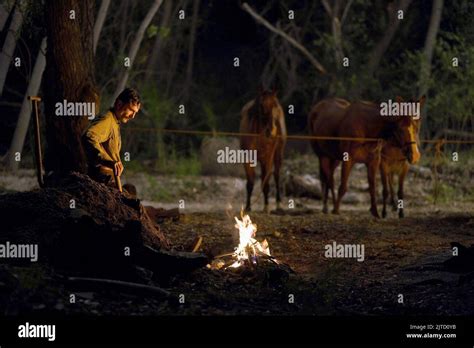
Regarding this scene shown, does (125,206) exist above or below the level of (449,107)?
below

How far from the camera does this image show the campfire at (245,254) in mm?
11383

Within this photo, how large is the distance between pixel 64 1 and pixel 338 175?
33.3 feet

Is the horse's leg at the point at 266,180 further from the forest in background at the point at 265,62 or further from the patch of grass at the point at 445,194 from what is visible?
the forest in background at the point at 265,62

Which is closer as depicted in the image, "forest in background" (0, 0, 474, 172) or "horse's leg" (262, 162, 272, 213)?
"horse's leg" (262, 162, 272, 213)

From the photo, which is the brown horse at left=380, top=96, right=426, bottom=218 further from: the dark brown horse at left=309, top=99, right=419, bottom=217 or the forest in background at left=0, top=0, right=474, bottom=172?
the forest in background at left=0, top=0, right=474, bottom=172

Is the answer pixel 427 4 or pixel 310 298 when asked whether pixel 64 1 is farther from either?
pixel 427 4

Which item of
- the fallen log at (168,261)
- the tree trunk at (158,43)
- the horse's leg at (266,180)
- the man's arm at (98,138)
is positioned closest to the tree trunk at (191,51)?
the tree trunk at (158,43)

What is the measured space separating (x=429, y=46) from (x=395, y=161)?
6.91 metres

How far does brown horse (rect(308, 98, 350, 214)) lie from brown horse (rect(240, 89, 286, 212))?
0.90 metres

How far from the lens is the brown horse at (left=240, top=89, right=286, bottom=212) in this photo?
18.4 m

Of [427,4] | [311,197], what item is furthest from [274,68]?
[311,197]

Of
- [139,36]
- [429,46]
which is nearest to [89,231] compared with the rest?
[139,36]

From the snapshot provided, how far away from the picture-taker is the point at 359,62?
26188 millimetres

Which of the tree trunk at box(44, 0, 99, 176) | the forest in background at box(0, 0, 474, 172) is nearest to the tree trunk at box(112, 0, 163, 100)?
the forest in background at box(0, 0, 474, 172)
